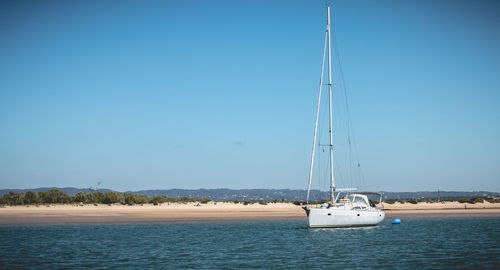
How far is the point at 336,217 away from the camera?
156 ft

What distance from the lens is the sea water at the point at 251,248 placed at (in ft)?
94.7

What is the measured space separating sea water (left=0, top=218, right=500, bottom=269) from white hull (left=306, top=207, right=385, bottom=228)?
825 mm

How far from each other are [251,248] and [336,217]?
46.7 ft

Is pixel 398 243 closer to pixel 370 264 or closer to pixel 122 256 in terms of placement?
pixel 370 264

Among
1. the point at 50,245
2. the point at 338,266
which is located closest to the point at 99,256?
the point at 50,245

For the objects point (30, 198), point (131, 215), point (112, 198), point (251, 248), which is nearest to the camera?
point (251, 248)

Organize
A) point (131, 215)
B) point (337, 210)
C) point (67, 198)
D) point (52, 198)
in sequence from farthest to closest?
point (67, 198), point (52, 198), point (131, 215), point (337, 210)

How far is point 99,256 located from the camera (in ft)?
106

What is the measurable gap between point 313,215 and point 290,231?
3.97m

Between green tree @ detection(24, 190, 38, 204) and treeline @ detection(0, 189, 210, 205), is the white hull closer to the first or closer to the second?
treeline @ detection(0, 189, 210, 205)

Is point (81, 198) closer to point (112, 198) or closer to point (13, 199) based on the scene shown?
point (112, 198)

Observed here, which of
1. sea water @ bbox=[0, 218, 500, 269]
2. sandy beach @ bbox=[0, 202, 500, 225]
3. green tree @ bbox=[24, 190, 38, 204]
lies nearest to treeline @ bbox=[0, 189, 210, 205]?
green tree @ bbox=[24, 190, 38, 204]

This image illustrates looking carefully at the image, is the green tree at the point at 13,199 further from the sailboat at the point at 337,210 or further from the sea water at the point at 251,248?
the sailboat at the point at 337,210

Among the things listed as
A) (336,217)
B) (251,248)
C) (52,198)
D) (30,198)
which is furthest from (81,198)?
(251,248)
